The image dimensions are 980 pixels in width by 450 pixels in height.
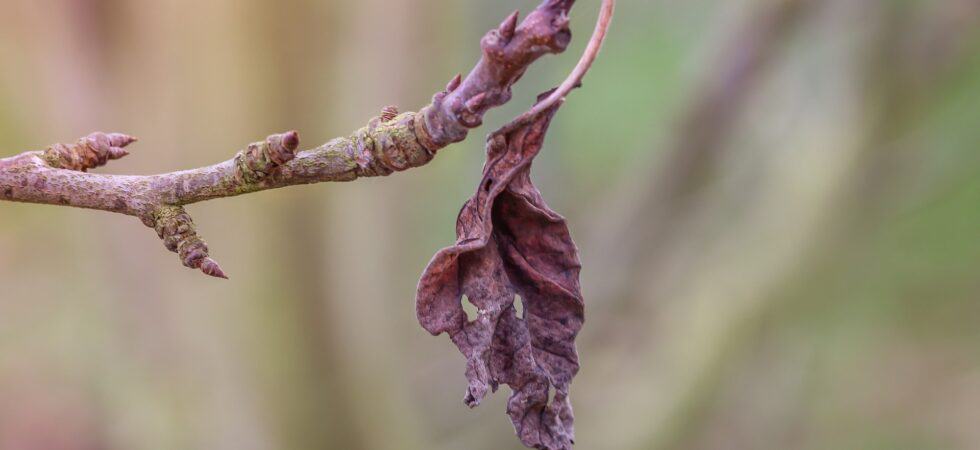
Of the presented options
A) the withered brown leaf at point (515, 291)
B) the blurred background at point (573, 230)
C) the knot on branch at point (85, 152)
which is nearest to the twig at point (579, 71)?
the withered brown leaf at point (515, 291)

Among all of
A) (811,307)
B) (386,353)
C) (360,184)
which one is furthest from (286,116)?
(811,307)

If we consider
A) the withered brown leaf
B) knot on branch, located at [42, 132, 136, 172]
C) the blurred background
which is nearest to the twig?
the withered brown leaf

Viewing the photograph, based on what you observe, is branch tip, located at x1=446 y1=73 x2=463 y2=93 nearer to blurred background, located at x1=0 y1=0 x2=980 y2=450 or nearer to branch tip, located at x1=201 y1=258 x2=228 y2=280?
branch tip, located at x1=201 y1=258 x2=228 y2=280

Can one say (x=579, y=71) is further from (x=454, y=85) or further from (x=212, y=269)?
(x=212, y=269)

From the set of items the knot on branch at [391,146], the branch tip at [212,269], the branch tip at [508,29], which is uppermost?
the branch tip at [508,29]

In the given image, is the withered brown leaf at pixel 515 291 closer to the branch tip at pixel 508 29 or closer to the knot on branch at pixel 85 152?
the branch tip at pixel 508 29

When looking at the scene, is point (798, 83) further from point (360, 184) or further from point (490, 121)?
point (360, 184)
